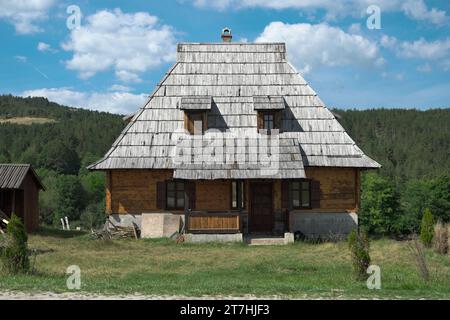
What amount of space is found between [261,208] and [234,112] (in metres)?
4.08

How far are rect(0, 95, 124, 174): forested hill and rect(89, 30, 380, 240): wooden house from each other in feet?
238

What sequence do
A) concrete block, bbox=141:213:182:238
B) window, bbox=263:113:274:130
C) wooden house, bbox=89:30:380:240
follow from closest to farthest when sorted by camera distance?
wooden house, bbox=89:30:380:240 → concrete block, bbox=141:213:182:238 → window, bbox=263:113:274:130

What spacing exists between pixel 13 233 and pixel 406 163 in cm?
9892

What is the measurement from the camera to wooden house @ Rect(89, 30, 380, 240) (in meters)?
20.4

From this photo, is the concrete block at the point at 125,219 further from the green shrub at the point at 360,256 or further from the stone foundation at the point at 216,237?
the green shrub at the point at 360,256

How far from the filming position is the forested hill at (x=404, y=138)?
98.9m

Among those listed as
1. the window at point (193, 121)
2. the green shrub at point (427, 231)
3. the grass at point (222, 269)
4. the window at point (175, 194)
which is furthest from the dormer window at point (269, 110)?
the green shrub at point (427, 231)

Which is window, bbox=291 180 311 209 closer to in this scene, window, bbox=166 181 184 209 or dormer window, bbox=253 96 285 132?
dormer window, bbox=253 96 285 132

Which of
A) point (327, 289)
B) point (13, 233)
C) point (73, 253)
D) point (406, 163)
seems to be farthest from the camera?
point (406, 163)

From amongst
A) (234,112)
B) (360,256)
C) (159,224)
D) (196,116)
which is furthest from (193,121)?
(360,256)

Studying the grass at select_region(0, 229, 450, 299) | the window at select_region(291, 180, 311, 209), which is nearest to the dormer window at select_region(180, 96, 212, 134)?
the window at select_region(291, 180, 311, 209)
